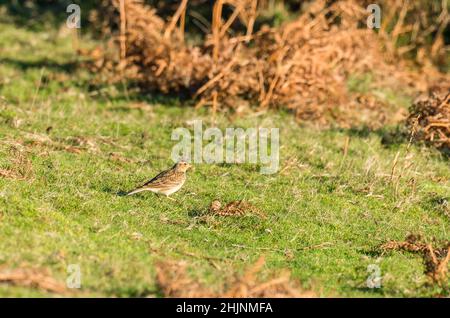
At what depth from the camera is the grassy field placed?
10250mm

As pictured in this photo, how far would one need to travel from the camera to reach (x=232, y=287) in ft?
30.6

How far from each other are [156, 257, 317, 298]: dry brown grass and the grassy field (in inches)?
8.0

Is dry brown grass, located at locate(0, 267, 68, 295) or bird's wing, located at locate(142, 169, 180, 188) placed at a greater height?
dry brown grass, located at locate(0, 267, 68, 295)

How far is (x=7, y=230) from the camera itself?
10359 millimetres

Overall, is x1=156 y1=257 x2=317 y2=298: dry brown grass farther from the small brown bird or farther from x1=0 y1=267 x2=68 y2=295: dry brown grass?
the small brown bird

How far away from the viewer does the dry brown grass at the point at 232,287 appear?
9.23m

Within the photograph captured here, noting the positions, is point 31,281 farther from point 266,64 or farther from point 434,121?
point 266,64

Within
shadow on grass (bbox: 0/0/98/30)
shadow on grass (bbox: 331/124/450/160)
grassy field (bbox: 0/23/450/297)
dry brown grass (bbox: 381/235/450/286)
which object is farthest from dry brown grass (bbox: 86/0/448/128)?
dry brown grass (bbox: 381/235/450/286)

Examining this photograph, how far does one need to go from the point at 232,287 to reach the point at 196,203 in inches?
145

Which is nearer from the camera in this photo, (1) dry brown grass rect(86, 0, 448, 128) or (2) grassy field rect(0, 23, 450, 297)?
(2) grassy field rect(0, 23, 450, 297)

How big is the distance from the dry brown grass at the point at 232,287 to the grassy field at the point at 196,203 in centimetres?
20

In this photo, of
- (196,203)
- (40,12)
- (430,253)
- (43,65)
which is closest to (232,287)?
(430,253)
